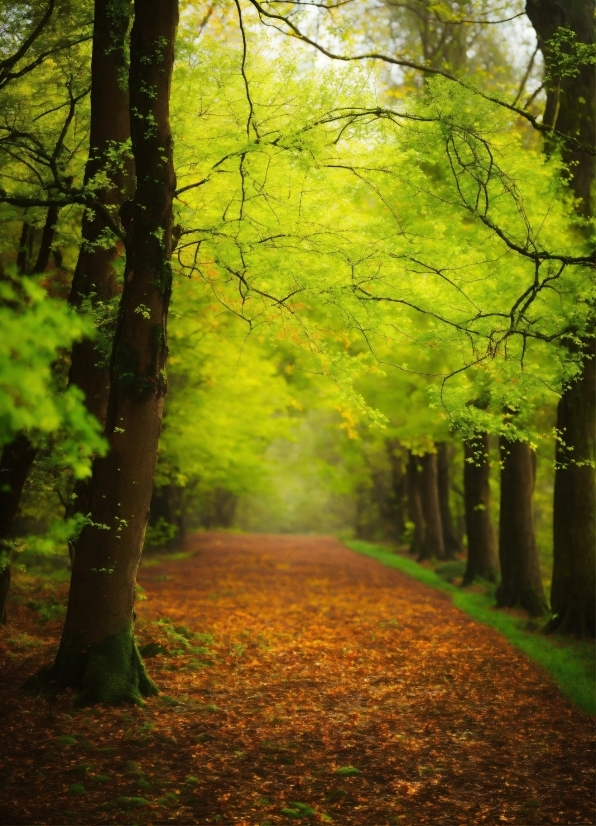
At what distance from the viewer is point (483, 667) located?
8.79m

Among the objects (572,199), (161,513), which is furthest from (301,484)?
(572,199)

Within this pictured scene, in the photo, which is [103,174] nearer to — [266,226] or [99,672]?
[266,226]

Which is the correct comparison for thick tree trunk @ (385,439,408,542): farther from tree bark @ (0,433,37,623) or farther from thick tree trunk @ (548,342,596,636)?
tree bark @ (0,433,37,623)

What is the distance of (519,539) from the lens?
14078mm

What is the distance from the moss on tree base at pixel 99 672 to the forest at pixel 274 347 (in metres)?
0.03

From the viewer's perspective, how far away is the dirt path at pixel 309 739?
453cm

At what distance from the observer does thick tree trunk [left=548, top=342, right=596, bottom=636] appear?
10312mm

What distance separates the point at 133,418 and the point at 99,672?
243cm

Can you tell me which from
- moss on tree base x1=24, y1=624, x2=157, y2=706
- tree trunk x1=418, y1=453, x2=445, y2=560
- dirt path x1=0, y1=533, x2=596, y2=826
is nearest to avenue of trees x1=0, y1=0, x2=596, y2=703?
moss on tree base x1=24, y1=624, x2=157, y2=706

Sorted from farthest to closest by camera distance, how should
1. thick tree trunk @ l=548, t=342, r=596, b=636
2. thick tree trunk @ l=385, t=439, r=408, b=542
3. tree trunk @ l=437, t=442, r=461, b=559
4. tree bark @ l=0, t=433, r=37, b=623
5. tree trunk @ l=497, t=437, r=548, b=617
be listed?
thick tree trunk @ l=385, t=439, r=408, b=542 → tree trunk @ l=437, t=442, r=461, b=559 → tree trunk @ l=497, t=437, r=548, b=617 → thick tree trunk @ l=548, t=342, r=596, b=636 → tree bark @ l=0, t=433, r=37, b=623

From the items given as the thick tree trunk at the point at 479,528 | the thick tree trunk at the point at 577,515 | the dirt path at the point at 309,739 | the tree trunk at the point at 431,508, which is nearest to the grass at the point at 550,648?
the dirt path at the point at 309,739

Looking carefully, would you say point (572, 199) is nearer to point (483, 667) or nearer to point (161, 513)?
point (483, 667)

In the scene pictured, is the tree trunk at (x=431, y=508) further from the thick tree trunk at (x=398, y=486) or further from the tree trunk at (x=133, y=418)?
the tree trunk at (x=133, y=418)

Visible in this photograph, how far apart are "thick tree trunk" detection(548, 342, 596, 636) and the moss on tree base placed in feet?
22.5
